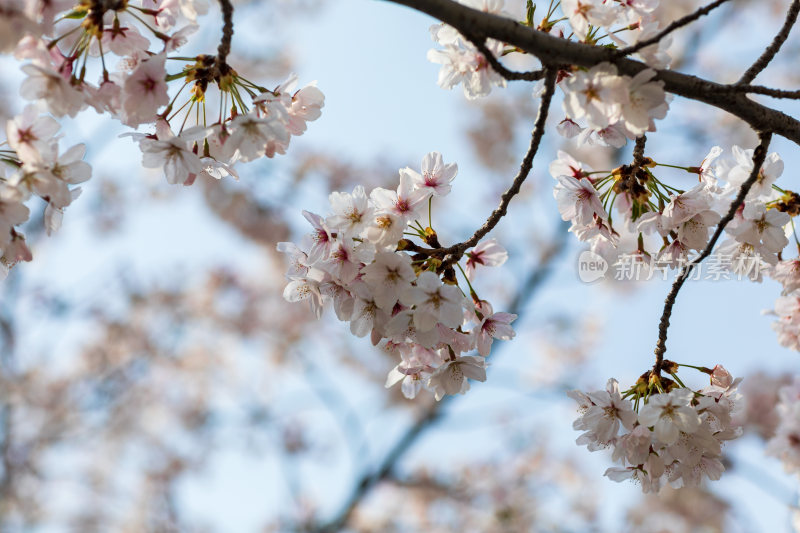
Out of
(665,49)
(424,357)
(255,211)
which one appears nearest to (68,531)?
(255,211)

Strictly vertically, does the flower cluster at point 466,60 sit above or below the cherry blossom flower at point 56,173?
above

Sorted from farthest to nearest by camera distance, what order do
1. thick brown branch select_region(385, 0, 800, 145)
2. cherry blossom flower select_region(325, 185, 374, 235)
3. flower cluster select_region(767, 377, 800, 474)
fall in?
flower cluster select_region(767, 377, 800, 474) → cherry blossom flower select_region(325, 185, 374, 235) → thick brown branch select_region(385, 0, 800, 145)

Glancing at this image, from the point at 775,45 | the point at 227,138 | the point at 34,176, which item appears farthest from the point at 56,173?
the point at 775,45

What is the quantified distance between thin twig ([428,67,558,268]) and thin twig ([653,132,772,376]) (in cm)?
44

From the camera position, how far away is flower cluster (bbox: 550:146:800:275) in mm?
1550

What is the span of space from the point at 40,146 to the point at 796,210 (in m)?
1.85

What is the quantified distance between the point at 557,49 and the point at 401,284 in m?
0.58

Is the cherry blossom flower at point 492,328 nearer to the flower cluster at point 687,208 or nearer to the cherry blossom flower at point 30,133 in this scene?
the flower cluster at point 687,208

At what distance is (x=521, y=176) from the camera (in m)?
1.34

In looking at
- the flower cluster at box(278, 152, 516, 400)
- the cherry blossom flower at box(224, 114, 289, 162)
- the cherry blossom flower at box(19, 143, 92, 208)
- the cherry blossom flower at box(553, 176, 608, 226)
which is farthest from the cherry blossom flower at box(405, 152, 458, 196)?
the cherry blossom flower at box(19, 143, 92, 208)

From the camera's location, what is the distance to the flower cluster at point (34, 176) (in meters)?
1.17

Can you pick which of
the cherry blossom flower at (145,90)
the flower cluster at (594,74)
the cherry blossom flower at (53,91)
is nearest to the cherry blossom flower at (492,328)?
the flower cluster at (594,74)

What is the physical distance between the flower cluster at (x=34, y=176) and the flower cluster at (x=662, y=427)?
1.27 metres

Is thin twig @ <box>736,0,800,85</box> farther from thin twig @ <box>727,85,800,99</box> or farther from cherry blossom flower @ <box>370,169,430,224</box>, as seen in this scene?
cherry blossom flower @ <box>370,169,430,224</box>
